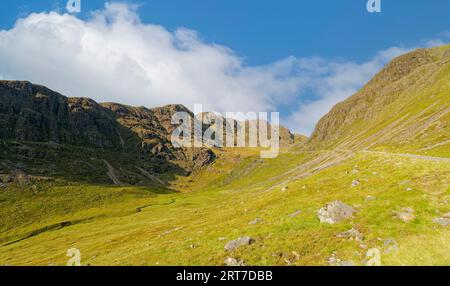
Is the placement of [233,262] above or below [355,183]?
below

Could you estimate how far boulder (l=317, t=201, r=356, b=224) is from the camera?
1189 inches

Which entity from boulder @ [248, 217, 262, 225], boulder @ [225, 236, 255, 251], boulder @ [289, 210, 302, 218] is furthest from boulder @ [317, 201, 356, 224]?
boulder @ [248, 217, 262, 225]

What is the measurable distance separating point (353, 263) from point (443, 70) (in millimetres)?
200130

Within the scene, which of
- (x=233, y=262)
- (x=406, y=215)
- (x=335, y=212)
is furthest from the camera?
(x=335, y=212)

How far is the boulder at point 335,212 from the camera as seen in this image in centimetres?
3020

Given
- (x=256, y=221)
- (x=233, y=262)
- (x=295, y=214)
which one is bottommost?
(x=233, y=262)

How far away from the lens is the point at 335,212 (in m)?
31.0

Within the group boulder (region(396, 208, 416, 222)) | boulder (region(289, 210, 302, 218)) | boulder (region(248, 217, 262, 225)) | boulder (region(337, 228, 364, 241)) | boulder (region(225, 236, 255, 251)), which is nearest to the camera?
boulder (region(337, 228, 364, 241))

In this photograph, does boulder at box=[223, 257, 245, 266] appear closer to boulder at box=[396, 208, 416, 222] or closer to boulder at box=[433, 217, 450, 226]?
boulder at box=[396, 208, 416, 222]

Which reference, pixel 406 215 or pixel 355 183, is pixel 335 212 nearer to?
pixel 406 215

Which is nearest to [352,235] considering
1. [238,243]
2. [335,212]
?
[335,212]

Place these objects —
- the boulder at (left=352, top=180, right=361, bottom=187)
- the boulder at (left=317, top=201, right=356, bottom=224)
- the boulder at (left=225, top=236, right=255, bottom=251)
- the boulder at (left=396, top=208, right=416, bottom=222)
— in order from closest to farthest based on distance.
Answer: the boulder at (left=396, top=208, right=416, bottom=222), the boulder at (left=225, top=236, right=255, bottom=251), the boulder at (left=317, top=201, right=356, bottom=224), the boulder at (left=352, top=180, right=361, bottom=187)
